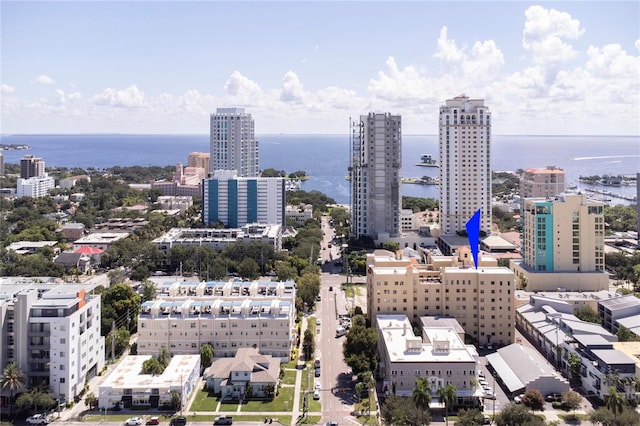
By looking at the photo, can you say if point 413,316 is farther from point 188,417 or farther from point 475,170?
point 475,170

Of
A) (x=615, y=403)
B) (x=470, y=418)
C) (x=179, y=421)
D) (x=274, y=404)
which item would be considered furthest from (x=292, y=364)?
(x=615, y=403)

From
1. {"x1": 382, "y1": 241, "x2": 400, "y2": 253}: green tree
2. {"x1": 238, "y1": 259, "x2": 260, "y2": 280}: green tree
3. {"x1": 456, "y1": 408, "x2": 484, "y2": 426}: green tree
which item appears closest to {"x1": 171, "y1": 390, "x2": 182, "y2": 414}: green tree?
{"x1": 456, "y1": 408, "x2": 484, "y2": 426}: green tree

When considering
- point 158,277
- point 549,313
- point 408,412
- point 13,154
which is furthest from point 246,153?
point 13,154

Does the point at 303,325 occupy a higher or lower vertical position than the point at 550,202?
lower

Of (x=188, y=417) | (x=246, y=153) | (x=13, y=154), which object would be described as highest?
(x=13, y=154)

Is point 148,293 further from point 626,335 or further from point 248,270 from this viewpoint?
point 626,335

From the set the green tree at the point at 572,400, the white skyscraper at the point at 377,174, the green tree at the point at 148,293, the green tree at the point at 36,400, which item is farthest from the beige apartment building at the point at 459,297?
the white skyscraper at the point at 377,174

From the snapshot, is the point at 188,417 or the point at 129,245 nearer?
the point at 188,417
